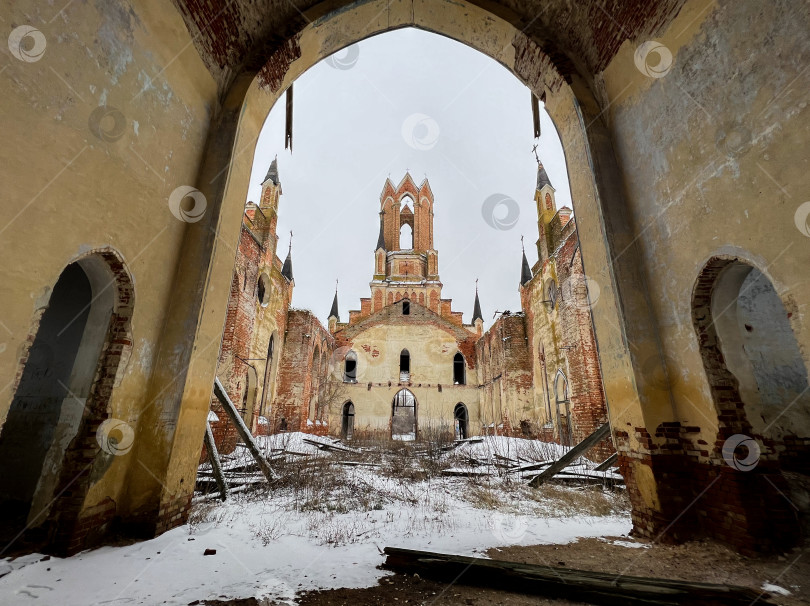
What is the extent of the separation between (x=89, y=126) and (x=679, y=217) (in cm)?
547

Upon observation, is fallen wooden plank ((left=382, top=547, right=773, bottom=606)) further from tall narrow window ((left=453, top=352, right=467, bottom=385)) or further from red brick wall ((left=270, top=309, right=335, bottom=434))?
tall narrow window ((left=453, top=352, right=467, bottom=385))

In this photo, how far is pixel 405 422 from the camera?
111 ft

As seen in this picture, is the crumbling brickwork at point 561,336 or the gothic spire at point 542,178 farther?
the gothic spire at point 542,178

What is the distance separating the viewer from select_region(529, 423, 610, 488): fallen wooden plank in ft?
17.6

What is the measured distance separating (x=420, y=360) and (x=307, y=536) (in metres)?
18.8

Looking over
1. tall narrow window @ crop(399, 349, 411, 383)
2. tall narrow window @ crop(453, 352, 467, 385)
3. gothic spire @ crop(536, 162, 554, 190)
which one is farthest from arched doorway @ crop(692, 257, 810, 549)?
tall narrow window @ crop(453, 352, 467, 385)

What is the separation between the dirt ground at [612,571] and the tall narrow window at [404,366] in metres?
18.7

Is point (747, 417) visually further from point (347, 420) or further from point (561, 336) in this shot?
point (347, 420)

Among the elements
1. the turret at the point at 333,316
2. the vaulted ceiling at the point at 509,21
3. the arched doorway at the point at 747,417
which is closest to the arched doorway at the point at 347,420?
the turret at the point at 333,316

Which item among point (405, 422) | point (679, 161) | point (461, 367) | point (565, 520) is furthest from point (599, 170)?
point (405, 422)

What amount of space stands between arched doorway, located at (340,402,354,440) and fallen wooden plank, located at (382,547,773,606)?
1919 centimetres

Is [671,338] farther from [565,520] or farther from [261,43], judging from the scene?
[261,43]

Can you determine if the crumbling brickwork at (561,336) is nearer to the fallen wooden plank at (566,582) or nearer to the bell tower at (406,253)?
the fallen wooden plank at (566,582)

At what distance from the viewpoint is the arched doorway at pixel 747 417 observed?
10.5 feet
